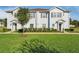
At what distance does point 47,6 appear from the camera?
3.60 meters

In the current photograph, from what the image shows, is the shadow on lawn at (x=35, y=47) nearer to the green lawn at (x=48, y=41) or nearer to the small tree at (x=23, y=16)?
the green lawn at (x=48, y=41)

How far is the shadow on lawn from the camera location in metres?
3.61

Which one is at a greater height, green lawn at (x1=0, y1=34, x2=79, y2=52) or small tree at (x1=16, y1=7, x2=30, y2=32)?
small tree at (x1=16, y1=7, x2=30, y2=32)

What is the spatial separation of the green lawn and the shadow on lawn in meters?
0.04

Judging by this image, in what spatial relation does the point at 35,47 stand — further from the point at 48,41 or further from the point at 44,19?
the point at 44,19

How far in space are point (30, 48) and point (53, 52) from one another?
12.0 inches

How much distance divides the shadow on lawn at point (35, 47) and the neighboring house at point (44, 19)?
0.68ft

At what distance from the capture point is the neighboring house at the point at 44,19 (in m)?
3.61

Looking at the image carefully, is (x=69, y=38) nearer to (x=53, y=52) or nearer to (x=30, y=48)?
(x=53, y=52)

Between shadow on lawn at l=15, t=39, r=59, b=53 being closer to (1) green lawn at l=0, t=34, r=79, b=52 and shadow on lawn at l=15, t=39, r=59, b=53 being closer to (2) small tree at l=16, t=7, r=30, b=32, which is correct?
(1) green lawn at l=0, t=34, r=79, b=52

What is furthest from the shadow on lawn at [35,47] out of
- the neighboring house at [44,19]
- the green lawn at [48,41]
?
the neighboring house at [44,19]

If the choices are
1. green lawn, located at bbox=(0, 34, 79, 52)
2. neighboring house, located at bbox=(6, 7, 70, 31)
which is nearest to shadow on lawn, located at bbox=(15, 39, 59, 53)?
green lawn, located at bbox=(0, 34, 79, 52)
